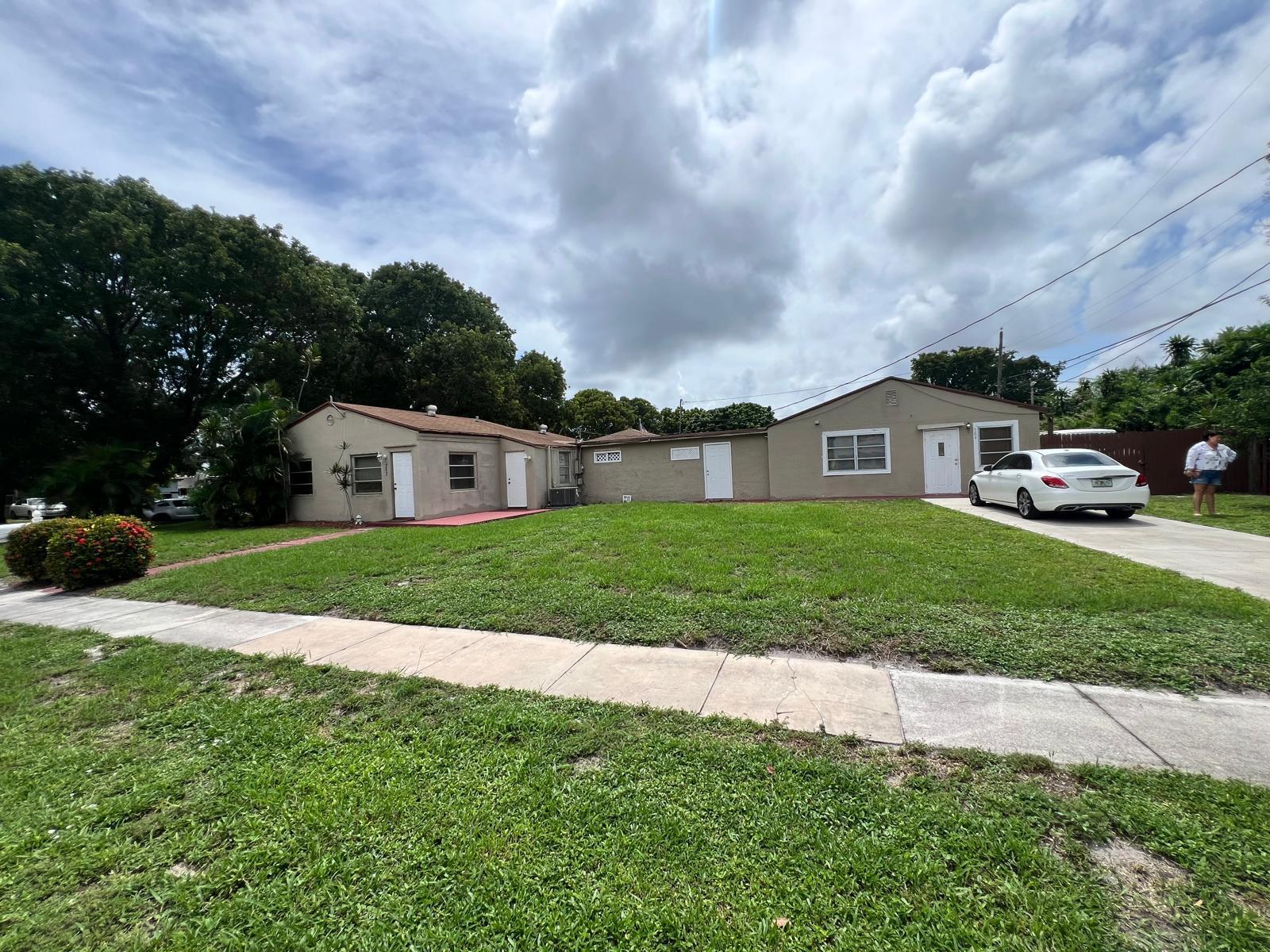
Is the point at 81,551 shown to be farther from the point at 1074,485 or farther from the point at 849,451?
the point at 849,451

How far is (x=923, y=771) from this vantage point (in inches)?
102

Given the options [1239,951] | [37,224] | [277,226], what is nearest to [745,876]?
[1239,951]

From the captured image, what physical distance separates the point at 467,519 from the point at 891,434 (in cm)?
1365

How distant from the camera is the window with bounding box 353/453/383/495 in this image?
655 inches

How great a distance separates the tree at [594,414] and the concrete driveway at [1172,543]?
3247 cm

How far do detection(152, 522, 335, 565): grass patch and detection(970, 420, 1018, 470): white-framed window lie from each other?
19460 mm

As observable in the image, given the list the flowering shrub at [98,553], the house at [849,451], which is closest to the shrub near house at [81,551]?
the flowering shrub at [98,553]

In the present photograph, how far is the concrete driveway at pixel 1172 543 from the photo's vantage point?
5773 millimetres

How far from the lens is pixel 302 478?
17.9 m

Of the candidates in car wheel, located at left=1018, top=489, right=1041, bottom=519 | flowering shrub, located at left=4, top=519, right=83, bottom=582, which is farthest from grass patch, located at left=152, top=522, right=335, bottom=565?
car wheel, located at left=1018, top=489, right=1041, bottom=519

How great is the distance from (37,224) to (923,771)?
93.6ft

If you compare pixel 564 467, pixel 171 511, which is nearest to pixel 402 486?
pixel 564 467

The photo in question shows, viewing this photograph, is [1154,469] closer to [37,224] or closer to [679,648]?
[679,648]

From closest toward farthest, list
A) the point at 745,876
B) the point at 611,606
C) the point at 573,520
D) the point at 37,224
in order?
the point at 745,876 < the point at 611,606 < the point at 573,520 < the point at 37,224
